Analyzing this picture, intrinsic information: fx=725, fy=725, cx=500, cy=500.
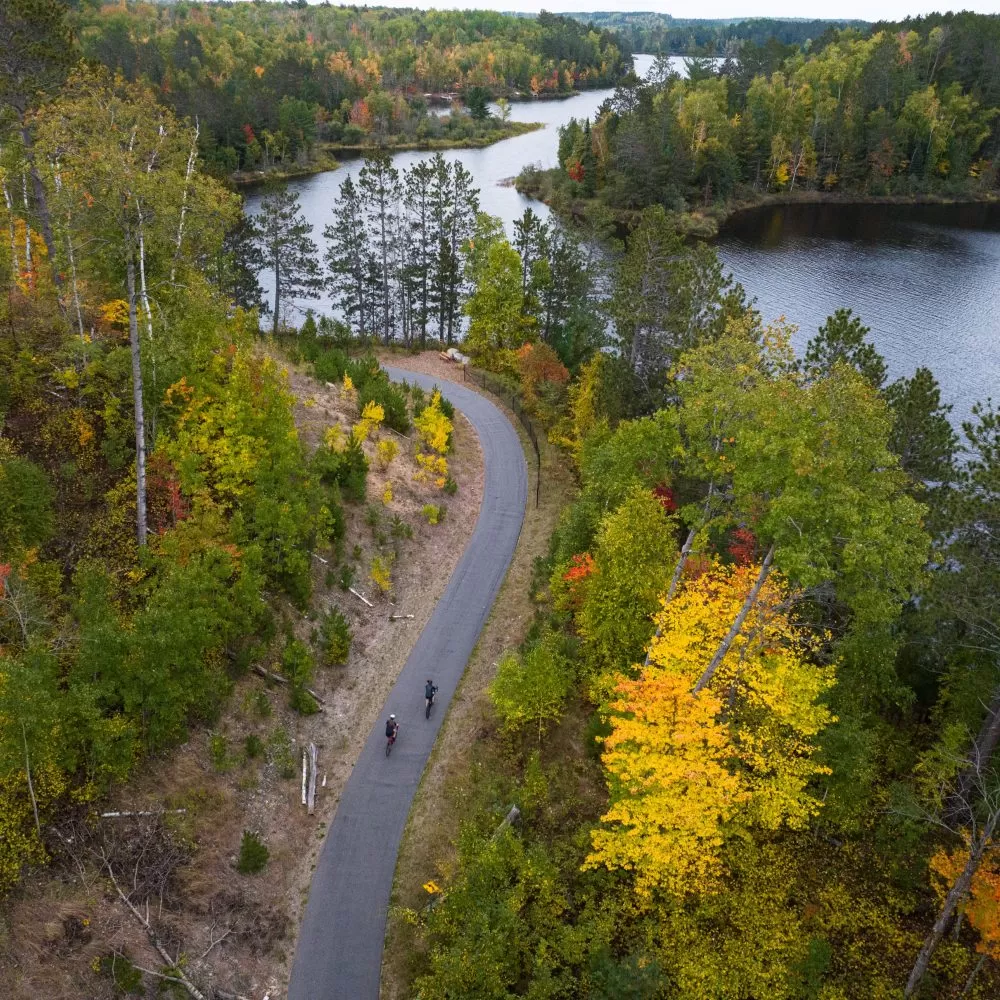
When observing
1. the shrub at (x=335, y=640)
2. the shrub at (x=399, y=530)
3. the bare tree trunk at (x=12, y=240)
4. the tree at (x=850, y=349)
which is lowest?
the shrub at (x=335, y=640)

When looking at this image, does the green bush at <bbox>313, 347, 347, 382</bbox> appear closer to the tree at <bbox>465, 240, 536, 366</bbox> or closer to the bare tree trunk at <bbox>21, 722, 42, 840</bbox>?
the tree at <bbox>465, 240, 536, 366</bbox>

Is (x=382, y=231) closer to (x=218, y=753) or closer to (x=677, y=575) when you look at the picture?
(x=677, y=575)

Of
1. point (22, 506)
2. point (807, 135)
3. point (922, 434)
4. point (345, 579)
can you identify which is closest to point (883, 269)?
point (807, 135)

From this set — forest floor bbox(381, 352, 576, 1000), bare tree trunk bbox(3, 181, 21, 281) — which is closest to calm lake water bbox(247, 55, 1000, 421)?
bare tree trunk bbox(3, 181, 21, 281)

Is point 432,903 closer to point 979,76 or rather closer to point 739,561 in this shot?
point 739,561

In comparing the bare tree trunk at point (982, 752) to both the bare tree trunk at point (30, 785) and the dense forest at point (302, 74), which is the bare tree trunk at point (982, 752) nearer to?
the bare tree trunk at point (30, 785)

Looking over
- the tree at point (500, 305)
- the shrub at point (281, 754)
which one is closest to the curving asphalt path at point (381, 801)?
the shrub at point (281, 754)
